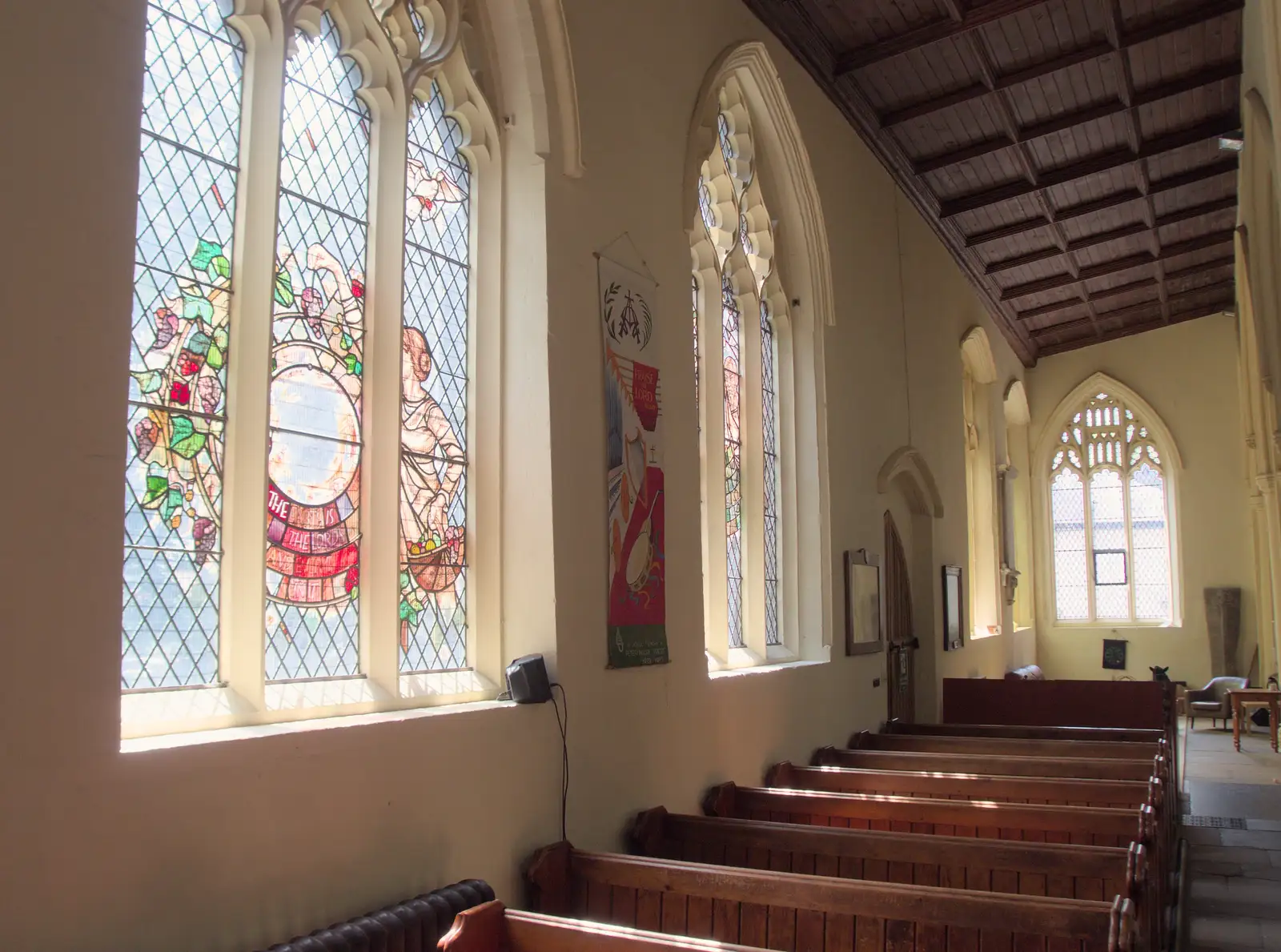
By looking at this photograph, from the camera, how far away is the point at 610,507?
14.4 feet

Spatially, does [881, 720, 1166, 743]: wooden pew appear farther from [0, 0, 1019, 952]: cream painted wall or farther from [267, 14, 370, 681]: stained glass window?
[267, 14, 370, 681]: stained glass window

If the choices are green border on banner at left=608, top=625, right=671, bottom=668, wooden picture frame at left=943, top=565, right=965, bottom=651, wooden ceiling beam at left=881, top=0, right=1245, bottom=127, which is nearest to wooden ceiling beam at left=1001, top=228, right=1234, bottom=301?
wooden picture frame at left=943, top=565, right=965, bottom=651

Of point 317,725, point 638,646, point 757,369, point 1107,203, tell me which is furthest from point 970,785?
point 1107,203

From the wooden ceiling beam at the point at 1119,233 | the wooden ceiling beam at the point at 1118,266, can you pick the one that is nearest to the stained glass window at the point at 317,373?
the wooden ceiling beam at the point at 1119,233

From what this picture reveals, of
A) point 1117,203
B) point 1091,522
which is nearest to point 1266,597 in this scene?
point 1091,522

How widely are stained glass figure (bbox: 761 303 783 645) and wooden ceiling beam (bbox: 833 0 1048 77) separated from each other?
185 cm

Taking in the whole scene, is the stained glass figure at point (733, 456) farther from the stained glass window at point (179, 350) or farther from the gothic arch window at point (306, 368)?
the stained glass window at point (179, 350)

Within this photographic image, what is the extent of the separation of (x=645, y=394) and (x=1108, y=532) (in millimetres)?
12520

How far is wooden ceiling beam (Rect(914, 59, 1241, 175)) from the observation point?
821cm

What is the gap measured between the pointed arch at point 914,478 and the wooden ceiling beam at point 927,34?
274 cm

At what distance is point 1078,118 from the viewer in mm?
8555

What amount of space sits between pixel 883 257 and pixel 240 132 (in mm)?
6242

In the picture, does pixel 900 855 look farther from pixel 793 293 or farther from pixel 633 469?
pixel 793 293

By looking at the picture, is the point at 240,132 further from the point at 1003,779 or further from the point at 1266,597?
the point at 1266,597
